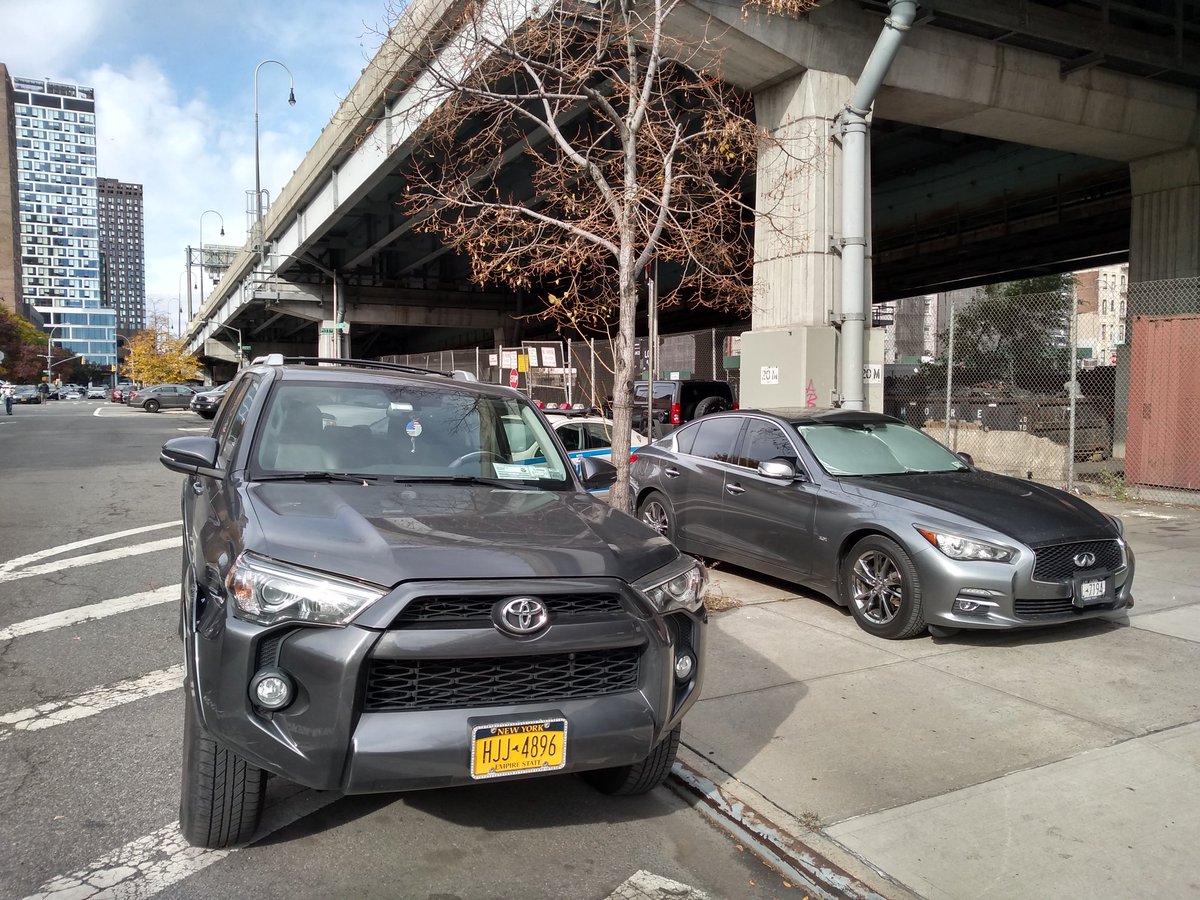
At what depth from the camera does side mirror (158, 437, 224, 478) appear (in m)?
4.19

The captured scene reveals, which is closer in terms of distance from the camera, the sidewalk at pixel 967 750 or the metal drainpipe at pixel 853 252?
the sidewalk at pixel 967 750

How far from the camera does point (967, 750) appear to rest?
4.41 meters

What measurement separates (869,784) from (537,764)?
1.73 m

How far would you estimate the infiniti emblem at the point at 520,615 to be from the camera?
305 centimetres

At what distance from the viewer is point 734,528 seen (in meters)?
7.72

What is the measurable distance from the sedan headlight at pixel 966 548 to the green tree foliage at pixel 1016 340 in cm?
2354

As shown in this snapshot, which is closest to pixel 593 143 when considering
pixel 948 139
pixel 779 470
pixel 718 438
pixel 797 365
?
pixel 718 438

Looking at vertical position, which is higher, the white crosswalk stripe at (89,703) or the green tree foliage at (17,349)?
the green tree foliage at (17,349)

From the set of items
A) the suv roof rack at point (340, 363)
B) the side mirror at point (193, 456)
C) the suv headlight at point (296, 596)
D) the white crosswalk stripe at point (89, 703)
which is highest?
the suv roof rack at point (340, 363)

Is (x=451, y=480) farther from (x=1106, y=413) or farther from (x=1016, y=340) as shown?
(x=1016, y=340)

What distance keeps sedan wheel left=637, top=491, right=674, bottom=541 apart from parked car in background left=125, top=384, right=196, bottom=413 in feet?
161

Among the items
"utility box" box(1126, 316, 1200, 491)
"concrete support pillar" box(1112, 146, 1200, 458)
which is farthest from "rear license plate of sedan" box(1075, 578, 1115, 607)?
"concrete support pillar" box(1112, 146, 1200, 458)

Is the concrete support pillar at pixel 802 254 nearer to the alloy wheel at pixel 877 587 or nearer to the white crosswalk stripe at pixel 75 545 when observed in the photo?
the alloy wheel at pixel 877 587

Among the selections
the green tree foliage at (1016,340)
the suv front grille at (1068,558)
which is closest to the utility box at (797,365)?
the suv front grille at (1068,558)
